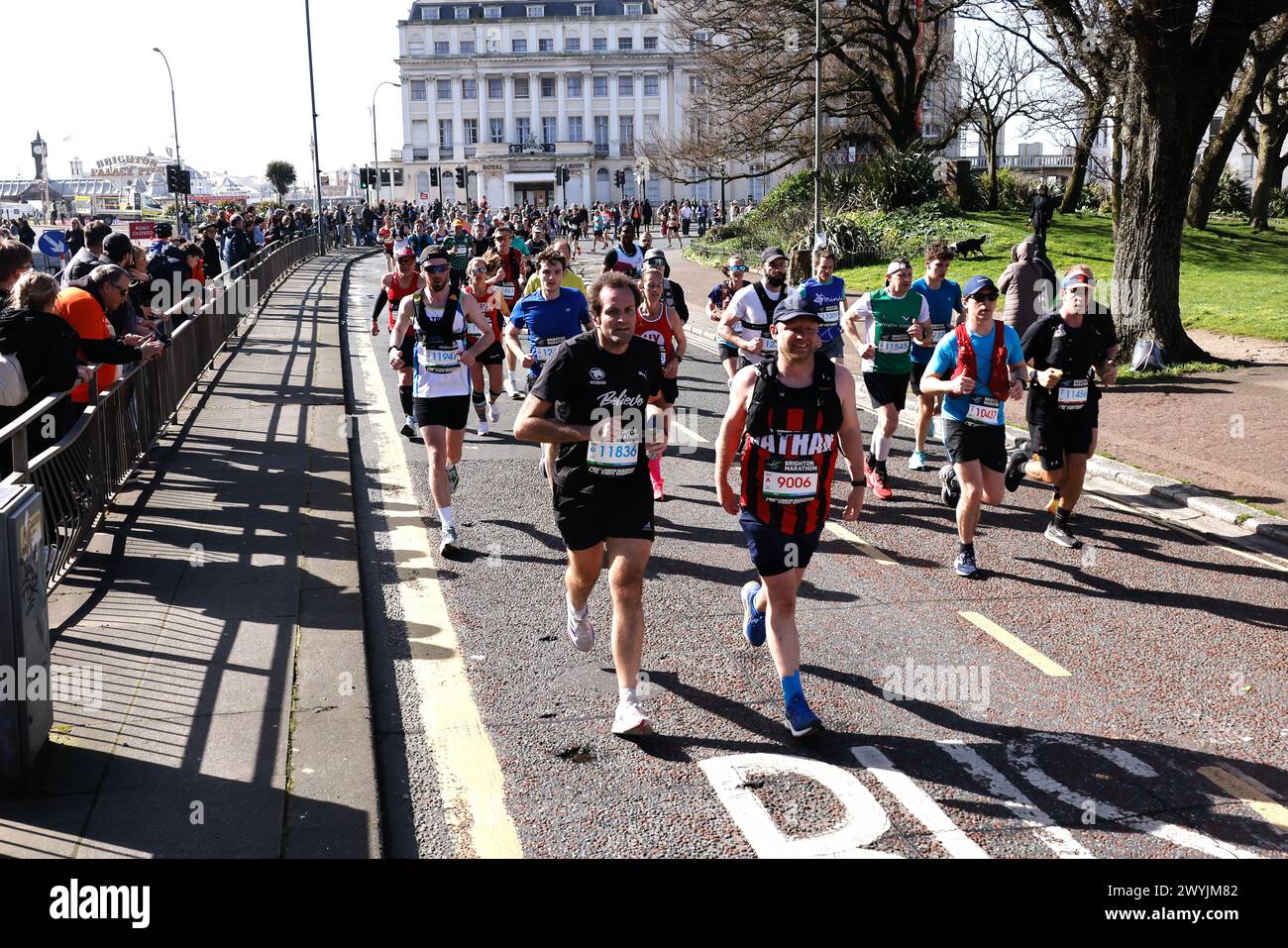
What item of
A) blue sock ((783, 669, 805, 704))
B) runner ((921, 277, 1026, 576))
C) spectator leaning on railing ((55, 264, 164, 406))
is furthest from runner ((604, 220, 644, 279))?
blue sock ((783, 669, 805, 704))

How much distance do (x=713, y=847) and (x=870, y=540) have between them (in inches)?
174

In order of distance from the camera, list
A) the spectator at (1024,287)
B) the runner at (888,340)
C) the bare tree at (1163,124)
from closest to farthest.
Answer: the runner at (888,340)
the spectator at (1024,287)
the bare tree at (1163,124)

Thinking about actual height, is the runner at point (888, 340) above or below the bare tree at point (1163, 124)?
below

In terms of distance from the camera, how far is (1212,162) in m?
29.3

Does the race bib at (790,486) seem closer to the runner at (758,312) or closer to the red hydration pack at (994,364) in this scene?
the red hydration pack at (994,364)

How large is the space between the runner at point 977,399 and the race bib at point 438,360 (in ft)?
10.2

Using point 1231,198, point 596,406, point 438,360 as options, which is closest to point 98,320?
point 438,360

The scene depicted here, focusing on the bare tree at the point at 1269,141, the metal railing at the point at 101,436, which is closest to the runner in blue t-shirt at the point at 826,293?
the metal railing at the point at 101,436

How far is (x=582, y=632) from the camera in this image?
5.91m

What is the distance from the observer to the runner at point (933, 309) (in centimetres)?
986

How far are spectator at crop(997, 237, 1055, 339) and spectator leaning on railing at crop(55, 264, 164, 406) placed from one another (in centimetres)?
735

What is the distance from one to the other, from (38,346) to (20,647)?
3.29 meters

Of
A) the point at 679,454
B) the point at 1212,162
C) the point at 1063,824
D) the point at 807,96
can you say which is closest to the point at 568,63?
the point at 807,96

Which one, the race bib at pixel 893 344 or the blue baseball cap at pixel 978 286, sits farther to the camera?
the race bib at pixel 893 344
